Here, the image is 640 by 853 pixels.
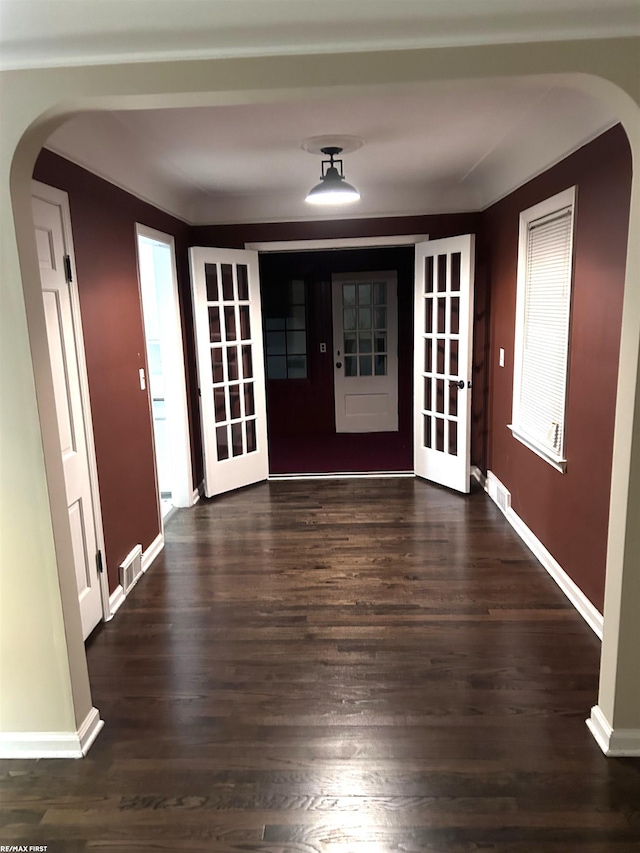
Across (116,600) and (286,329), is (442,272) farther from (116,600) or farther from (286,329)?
(116,600)

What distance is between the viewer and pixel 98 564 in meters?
2.96

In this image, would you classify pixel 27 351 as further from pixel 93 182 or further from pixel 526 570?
pixel 526 570

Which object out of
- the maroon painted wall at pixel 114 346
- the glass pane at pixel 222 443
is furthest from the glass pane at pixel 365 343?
the maroon painted wall at pixel 114 346

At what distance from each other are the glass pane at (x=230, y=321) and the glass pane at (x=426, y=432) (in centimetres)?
184

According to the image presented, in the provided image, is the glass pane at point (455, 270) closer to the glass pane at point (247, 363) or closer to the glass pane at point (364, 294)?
the glass pane at point (247, 363)

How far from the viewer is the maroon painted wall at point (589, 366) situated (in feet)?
8.26

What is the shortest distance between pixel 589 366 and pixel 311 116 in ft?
5.95

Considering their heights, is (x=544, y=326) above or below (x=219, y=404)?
above

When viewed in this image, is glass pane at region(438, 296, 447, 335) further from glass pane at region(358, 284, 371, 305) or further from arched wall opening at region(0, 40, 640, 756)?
arched wall opening at region(0, 40, 640, 756)

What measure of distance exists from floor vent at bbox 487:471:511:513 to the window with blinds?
1.83 ft

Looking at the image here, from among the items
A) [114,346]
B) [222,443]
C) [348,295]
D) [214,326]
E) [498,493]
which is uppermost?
[348,295]

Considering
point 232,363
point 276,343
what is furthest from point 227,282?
point 276,343

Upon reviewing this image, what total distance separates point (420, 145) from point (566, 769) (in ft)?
10.6

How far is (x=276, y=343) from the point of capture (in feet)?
22.5
